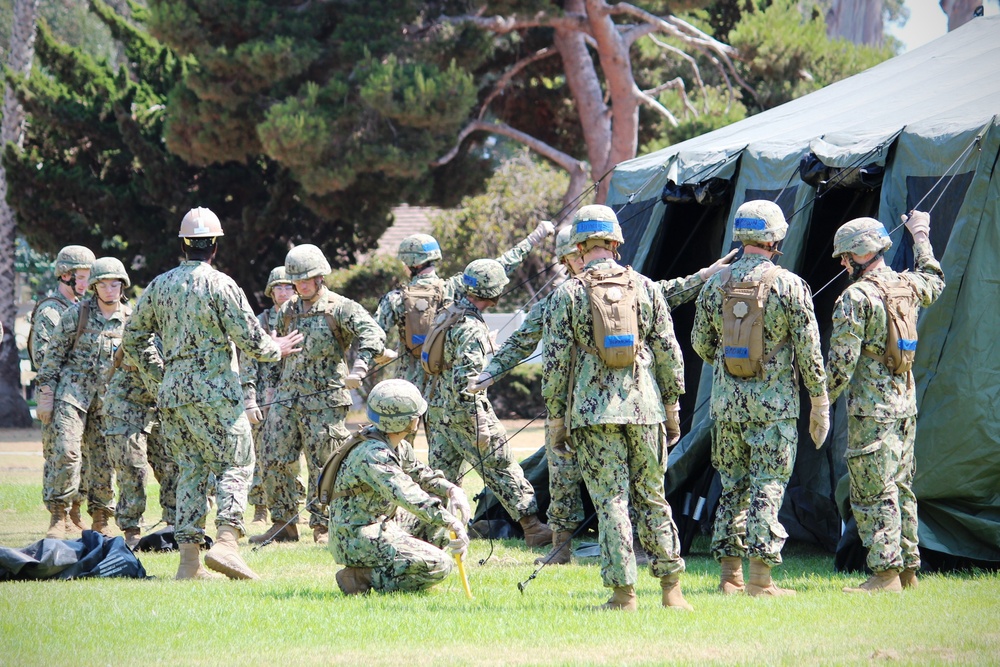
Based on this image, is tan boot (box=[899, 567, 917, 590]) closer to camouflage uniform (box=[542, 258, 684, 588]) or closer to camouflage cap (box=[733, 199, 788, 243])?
camouflage uniform (box=[542, 258, 684, 588])

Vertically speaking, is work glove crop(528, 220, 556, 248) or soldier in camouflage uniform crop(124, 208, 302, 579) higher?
work glove crop(528, 220, 556, 248)

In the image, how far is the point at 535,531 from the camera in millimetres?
9141

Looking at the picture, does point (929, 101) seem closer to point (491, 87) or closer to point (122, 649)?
point (122, 649)

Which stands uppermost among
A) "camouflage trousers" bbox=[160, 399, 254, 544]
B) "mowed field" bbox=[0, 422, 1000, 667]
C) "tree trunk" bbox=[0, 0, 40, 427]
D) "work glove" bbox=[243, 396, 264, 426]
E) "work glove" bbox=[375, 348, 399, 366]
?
"tree trunk" bbox=[0, 0, 40, 427]

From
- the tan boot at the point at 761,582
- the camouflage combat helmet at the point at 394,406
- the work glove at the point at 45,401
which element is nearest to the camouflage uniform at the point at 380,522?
the camouflage combat helmet at the point at 394,406

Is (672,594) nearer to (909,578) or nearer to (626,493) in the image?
(626,493)

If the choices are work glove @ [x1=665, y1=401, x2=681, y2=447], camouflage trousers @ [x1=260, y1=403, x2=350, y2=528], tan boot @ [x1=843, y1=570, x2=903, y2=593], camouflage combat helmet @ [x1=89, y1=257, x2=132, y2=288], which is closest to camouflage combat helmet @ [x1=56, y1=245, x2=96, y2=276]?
camouflage combat helmet @ [x1=89, y1=257, x2=132, y2=288]

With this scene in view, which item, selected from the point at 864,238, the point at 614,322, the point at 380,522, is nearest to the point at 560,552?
the point at 380,522

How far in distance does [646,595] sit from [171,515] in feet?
14.6

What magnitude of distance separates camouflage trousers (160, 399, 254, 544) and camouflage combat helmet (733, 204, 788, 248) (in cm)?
329

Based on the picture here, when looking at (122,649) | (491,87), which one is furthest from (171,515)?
(491,87)

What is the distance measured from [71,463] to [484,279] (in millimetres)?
3851

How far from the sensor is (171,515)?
32.2ft

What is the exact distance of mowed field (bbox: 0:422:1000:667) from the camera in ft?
18.4
